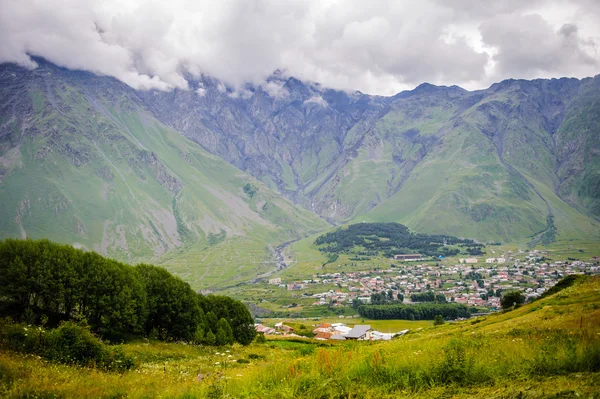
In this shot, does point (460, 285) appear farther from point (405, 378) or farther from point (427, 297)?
point (405, 378)

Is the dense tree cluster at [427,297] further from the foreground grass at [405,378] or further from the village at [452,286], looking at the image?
the foreground grass at [405,378]

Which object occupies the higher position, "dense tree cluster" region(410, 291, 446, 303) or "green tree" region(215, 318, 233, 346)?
"green tree" region(215, 318, 233, 346)

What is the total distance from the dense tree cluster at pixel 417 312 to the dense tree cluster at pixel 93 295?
94991 millimetres

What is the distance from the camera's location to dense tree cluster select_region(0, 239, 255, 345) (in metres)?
30.3

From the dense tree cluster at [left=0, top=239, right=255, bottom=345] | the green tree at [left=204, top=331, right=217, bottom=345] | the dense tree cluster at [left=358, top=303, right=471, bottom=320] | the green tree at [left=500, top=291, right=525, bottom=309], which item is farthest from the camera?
the dense tree cluster at [left=358, top=303, right=471, bottom=320]

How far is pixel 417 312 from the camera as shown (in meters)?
122

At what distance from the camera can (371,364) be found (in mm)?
9609

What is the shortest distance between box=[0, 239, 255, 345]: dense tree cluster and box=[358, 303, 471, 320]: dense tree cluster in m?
95.0

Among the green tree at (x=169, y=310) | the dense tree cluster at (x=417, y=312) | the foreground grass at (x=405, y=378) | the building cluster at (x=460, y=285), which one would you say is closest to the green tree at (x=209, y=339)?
the green tree at (x=169, y=310)

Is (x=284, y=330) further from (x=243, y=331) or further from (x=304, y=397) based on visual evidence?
(x=304, y=397)

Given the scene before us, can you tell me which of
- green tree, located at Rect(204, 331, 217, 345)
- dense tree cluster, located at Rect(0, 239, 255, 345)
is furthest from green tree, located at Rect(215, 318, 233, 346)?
green tree, located at Rect(204, 331, 217, 345)

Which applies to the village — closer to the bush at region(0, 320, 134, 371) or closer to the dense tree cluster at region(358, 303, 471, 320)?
the dense tree cluster at region(358, 303, 471, 320)

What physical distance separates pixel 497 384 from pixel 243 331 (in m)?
45.9

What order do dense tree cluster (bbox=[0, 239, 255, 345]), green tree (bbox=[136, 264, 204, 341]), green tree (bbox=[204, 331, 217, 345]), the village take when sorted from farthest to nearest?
the village, green tree (bbox=[136, 264, 204, 341]), green tree (bbox=[204, 331, 217, 345]), dense tree cluster (bbox=[0, 239, 255, 345])
